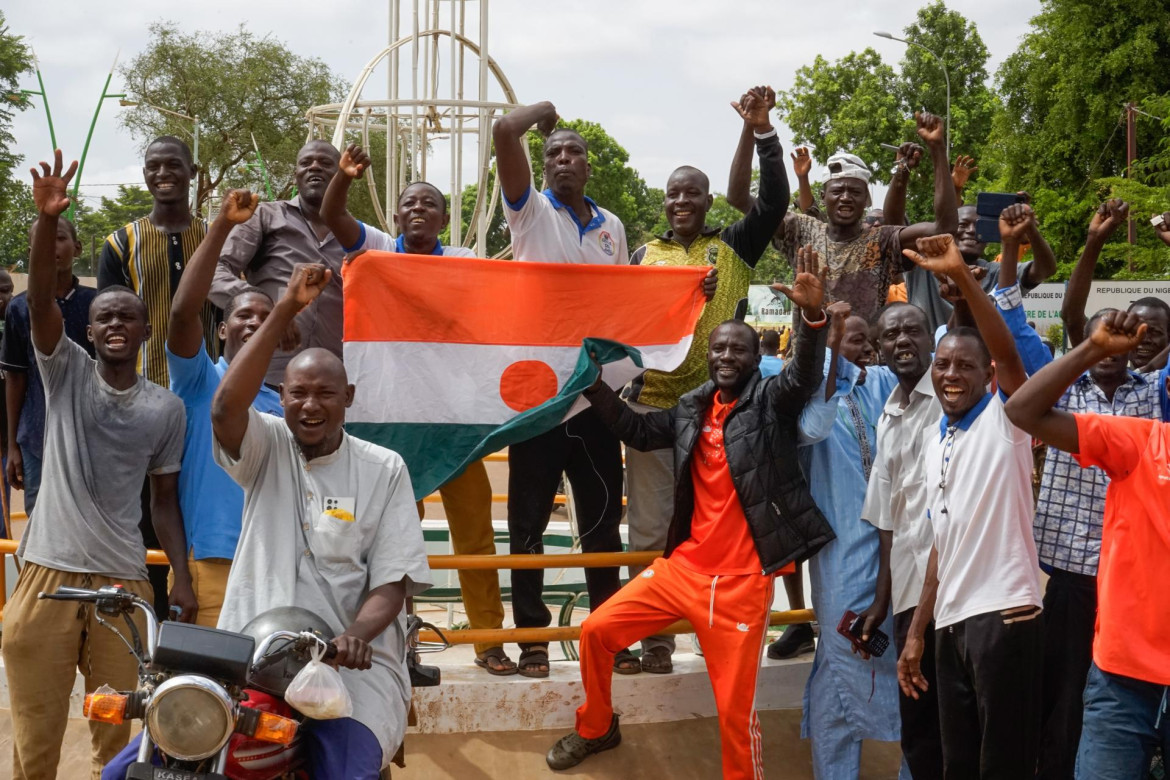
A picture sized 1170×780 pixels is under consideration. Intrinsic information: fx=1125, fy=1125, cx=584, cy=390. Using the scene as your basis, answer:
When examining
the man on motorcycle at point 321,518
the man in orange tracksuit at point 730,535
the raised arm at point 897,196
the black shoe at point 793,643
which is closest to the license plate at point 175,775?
the man on motorcycle at point 321,518

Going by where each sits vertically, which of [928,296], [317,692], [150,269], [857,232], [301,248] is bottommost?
[317,692]

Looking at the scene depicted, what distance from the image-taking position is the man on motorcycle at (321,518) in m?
3.55

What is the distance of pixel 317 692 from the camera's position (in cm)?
305

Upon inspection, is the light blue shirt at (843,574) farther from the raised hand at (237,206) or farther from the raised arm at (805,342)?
the raised hand at (237,206)

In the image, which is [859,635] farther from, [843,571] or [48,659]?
[48,659]

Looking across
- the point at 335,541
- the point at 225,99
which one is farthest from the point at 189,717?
the point at 225,99

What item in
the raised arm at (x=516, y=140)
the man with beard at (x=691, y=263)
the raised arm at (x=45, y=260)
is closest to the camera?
the raised arm at (x=45, y=260)

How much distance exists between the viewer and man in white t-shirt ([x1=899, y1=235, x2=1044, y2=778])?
413 cm

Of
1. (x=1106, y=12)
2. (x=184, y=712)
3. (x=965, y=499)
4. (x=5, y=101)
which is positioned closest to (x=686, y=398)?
(x=965, y=499)

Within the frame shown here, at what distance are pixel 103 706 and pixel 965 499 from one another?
304 cm

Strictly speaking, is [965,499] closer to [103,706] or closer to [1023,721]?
[1023,721]

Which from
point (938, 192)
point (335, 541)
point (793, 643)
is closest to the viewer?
point (335, 541)

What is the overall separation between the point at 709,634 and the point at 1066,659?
1.48 meters

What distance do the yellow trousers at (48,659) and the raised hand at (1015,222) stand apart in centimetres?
387
